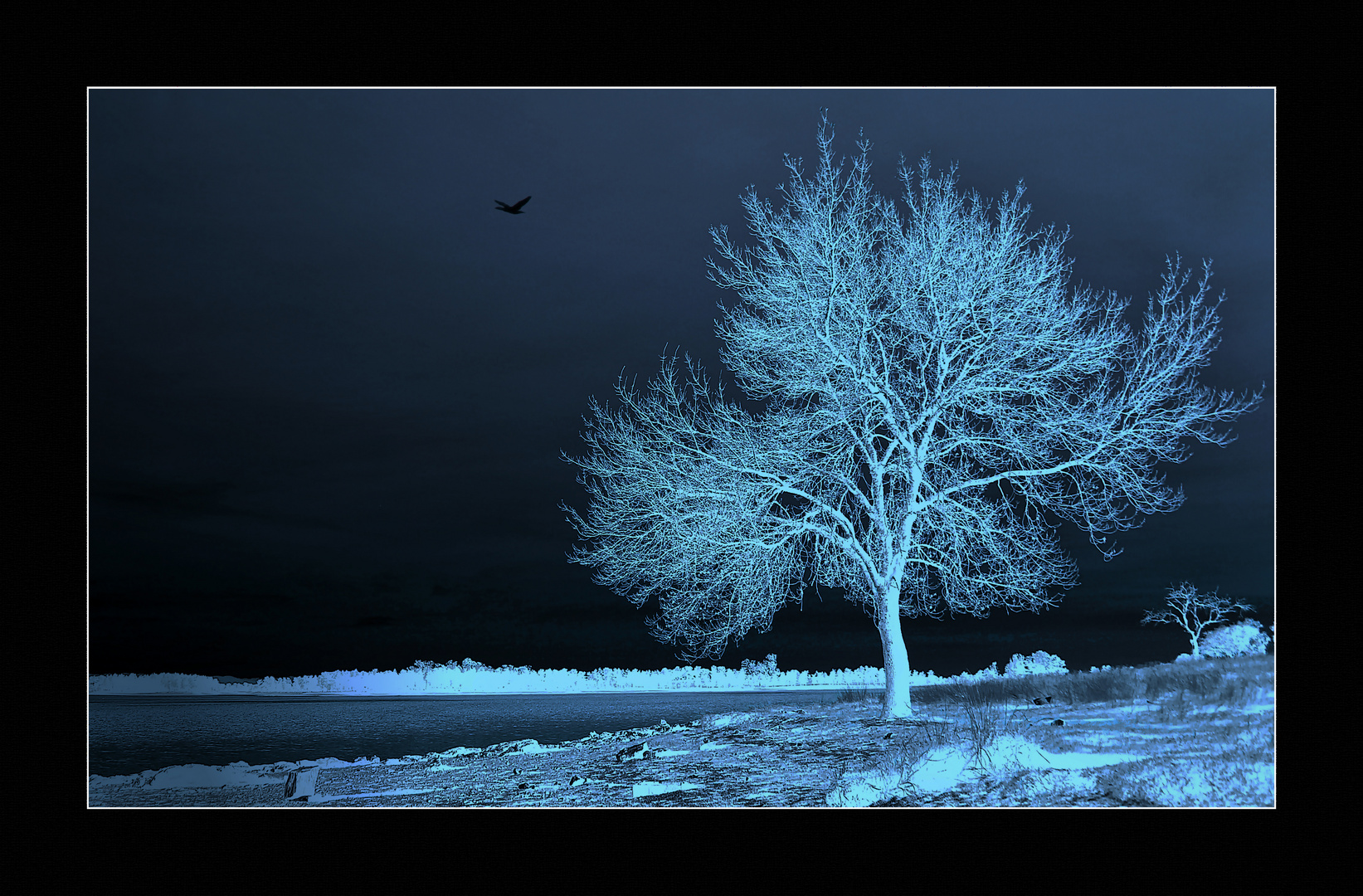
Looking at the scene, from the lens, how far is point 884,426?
1313 centimetres

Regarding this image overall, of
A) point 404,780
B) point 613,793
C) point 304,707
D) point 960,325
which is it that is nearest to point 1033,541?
point 960,325

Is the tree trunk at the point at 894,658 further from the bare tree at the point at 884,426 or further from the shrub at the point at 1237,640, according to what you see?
the shrub at the point at 1237,640

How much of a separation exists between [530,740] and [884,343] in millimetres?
7522

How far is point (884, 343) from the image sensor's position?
42.1ft

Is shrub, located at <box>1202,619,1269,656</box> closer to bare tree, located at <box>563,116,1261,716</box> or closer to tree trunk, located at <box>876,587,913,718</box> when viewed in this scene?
bare tree, located at <box>563,116,1261,716</box>

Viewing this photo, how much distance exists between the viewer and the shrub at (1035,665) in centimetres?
1230

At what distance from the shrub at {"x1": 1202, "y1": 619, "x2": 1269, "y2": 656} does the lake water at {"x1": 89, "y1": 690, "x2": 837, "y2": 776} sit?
534 cm

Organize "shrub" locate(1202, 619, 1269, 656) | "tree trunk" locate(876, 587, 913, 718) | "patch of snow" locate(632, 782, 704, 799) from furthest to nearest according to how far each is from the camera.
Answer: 1. "tree trunk" locate(876, 587, 913, 718)
2. "shrub" locate(1202, 619, 1269, 656)
3. "patch of snow" locate(632, 782, 704, 799)

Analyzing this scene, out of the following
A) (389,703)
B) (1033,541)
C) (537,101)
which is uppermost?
(537,101)

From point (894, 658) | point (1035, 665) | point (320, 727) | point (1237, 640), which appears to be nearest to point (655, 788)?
point (894, 658)

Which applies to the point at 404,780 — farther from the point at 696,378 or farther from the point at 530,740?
the point at 696,378

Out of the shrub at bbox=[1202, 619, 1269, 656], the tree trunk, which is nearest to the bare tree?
the tree trunk

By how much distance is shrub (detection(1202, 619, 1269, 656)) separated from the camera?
36.6 ft

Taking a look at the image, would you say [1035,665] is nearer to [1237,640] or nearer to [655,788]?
[1237,640]
